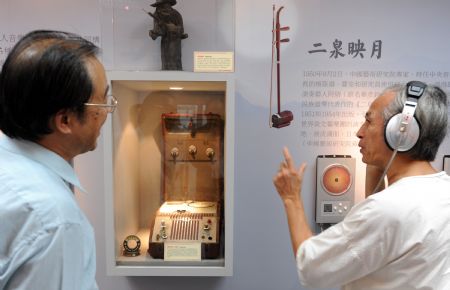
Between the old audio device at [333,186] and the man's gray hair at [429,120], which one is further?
the old audio device at [333,186]

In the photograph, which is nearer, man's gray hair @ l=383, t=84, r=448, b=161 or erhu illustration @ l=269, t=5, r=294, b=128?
man's gray hair @ l=383, t=84, r=448, b=161

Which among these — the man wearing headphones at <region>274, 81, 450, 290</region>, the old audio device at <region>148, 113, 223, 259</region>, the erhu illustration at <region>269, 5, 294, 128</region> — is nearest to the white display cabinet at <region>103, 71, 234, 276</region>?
the old audio device at <region>148, 113, 223, 259</region>

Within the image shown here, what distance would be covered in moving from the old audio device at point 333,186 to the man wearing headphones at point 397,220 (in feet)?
2.20

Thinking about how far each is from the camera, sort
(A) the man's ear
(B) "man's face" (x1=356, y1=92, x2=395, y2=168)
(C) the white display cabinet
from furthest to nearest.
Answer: (C) the white display cabinet < (B) "man's face" (x1=356, y1=92, x2=395, y2=168) < (A) the man's ear

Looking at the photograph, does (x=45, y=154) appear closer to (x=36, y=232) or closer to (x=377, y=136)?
(x=36, y=232)

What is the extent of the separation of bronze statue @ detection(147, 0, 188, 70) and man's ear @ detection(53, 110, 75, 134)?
77cm

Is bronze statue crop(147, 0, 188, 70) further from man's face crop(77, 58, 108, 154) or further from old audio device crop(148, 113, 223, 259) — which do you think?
man's face crop(77, 58, 108, 154)

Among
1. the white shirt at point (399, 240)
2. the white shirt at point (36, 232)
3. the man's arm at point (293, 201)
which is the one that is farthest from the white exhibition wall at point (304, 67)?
A: the white shirt at point (36, 232)

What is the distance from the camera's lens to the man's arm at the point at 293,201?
1.16m

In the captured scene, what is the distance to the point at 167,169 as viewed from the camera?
175cm

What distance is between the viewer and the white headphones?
984mm

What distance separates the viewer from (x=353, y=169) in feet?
5.95

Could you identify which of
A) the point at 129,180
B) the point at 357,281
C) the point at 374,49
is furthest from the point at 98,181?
the point at 374,49

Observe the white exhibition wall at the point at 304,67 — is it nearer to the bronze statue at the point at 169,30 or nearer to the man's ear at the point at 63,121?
the bronze statue at the point at 169,30
